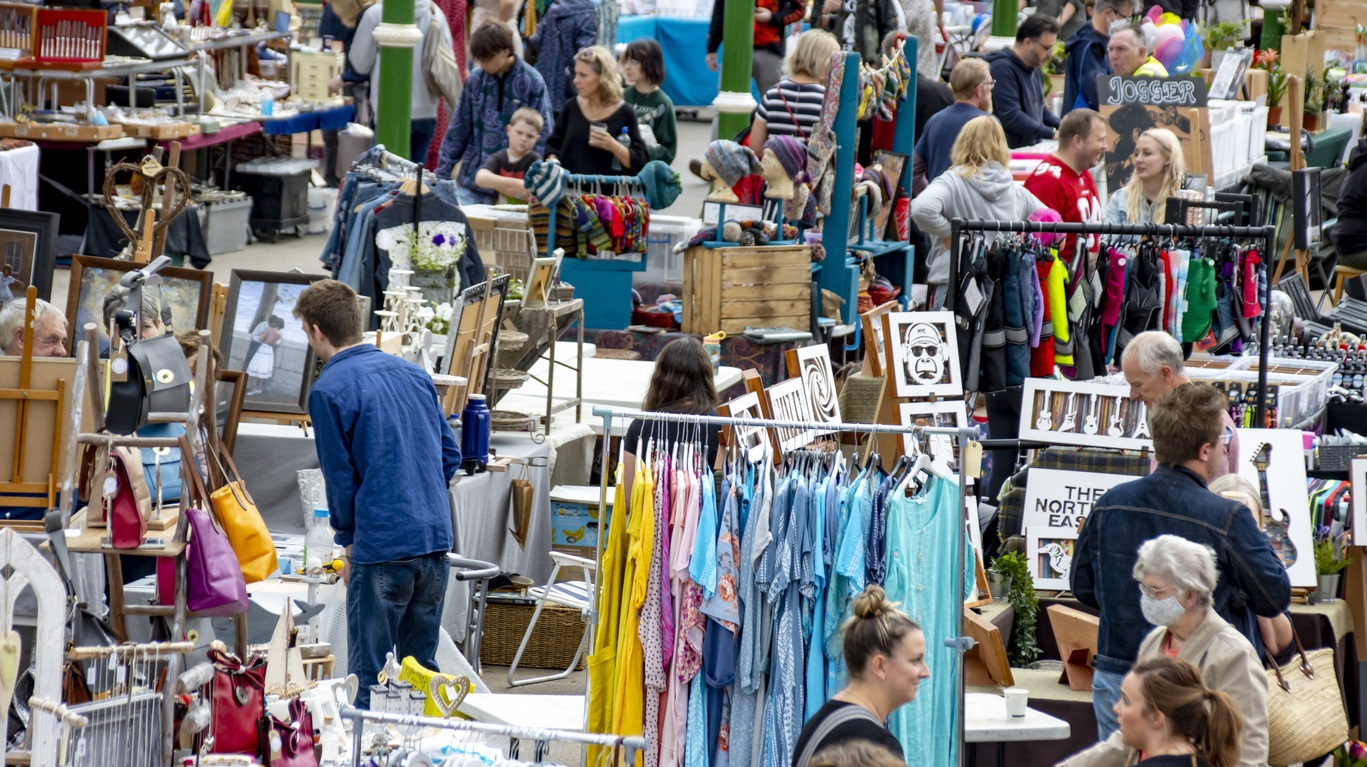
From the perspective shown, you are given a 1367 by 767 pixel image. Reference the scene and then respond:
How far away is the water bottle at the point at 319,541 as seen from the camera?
6055 mm

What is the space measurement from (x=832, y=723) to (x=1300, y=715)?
1.82 metres

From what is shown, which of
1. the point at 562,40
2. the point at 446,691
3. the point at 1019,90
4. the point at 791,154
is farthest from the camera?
the point at 562,40

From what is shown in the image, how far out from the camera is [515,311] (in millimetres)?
7340

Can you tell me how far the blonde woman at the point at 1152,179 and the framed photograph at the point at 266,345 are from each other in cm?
393

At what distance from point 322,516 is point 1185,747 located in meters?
3.36

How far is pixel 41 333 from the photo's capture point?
19.0ft

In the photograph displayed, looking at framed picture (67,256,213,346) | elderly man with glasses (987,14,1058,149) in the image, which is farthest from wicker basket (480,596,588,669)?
Result: elderly man with glasses (987,14,1058,149)

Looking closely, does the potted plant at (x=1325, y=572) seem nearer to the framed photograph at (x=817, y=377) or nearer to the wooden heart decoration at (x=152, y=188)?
the framed photograph at (x=817, y=377)

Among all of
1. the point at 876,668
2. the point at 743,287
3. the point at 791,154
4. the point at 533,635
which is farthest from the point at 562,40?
the point at 876,668

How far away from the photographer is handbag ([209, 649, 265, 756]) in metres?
4.23

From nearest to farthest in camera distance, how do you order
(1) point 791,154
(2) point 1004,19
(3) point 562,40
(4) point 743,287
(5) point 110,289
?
(5) point 110,289, (4) point 743,287, (1) point 791,154, (3) point 562,40, (2) point 1004,19

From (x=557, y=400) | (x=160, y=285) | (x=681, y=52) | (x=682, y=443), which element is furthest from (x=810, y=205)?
(x=681, y=52)

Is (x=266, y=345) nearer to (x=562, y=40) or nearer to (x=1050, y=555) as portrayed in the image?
(x=1050, y=555)

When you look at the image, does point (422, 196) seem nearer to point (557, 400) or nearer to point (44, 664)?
point (557, 400)
